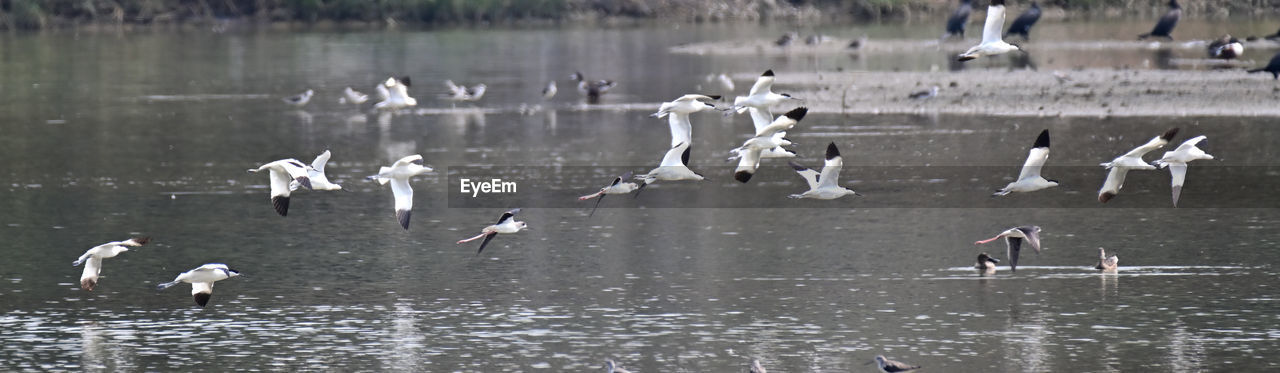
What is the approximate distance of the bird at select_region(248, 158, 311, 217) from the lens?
18797 mm

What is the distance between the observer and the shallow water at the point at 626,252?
18297 mm

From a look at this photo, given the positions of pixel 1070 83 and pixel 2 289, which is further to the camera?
pixel 1070 83

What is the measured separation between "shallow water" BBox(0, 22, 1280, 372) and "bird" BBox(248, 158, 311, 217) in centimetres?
126

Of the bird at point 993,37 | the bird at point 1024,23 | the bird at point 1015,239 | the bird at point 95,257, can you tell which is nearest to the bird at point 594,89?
the bird at point 1024,23

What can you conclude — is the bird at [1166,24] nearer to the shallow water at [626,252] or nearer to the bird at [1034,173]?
the shallow water at [626,252]

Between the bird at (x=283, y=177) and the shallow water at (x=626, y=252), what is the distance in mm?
1263

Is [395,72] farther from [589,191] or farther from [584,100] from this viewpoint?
[589,191]

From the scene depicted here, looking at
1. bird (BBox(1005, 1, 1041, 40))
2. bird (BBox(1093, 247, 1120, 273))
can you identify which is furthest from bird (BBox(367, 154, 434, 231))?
bird (BBox(1005, 1, 1041, 40))

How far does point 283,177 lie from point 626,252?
578cm

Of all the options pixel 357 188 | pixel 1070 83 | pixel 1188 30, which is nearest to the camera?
pixel 357 188

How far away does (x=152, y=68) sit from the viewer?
65.7 metres

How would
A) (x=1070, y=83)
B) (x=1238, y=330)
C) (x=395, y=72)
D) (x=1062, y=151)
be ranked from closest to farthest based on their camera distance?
(x=1238, y=330) < (x=1062, y=151) < (x=1070, y=83) < (x=395, y=72)

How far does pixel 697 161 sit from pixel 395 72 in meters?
29.3

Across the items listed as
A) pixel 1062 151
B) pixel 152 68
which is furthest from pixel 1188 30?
pixel 1062 151
